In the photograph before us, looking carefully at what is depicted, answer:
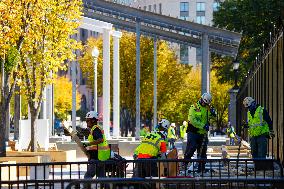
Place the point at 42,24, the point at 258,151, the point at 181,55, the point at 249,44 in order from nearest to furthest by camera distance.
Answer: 1. the point at 258,151
2. the point at 42,24
3. the point at 249,44
4. the point at 181,55

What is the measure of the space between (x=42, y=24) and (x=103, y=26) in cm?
1662

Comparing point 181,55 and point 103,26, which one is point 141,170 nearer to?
point 103,26

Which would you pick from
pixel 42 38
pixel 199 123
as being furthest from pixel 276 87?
pixel 42 38

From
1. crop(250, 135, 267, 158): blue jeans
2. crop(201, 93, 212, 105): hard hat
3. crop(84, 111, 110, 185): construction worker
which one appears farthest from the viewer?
crop(250, 135, 267, 158): blue jeans

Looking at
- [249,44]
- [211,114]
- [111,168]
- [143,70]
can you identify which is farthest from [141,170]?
[143,70]

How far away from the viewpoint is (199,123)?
21438 millimetres

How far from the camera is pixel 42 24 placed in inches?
1369

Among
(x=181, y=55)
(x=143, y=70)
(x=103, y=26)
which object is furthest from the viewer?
(x=181, y=55)

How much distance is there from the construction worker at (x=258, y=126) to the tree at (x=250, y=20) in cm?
3632

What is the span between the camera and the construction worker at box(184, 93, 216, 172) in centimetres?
2125

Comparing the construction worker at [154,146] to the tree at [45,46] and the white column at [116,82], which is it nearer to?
the tree at [45,46]

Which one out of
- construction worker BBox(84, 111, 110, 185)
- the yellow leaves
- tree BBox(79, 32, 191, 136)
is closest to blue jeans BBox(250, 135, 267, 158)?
construction worker BBox(84, 111, 110, 185)

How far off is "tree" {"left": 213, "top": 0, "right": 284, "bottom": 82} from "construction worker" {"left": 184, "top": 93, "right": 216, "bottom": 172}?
Result: 36.0m

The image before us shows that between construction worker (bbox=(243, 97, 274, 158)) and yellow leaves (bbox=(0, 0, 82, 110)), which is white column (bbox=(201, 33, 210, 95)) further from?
construction worker (bbox=(243, 97, 274, 158))
